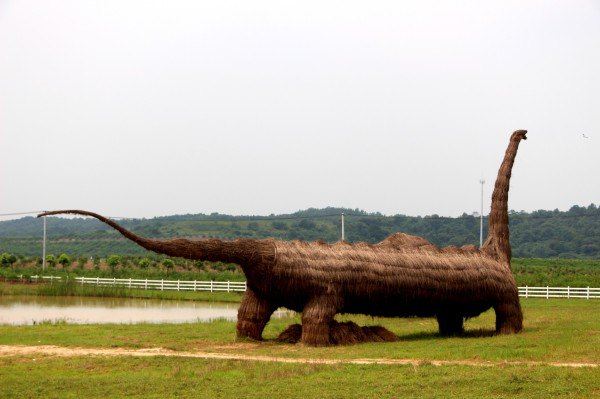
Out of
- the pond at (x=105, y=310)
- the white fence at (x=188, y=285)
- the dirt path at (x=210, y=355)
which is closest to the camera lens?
the dirt path at (x=210, y=355)

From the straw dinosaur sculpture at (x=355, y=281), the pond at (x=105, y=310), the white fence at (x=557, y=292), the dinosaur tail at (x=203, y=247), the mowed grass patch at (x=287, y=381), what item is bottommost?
the pond at (x=105, y=310)

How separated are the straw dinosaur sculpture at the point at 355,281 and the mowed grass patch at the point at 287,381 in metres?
3.42

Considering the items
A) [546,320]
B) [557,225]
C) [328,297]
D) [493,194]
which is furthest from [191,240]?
[557,225]

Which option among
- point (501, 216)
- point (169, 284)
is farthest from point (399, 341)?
point (169, 284)

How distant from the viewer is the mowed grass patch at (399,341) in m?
18.5

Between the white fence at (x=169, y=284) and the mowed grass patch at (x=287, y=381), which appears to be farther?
the white fence at (x=169, y=284)

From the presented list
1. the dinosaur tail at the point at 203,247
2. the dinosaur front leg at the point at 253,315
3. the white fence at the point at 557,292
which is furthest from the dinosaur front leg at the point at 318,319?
the white fence at the point at 557,292

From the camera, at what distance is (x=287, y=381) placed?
50.3 feet

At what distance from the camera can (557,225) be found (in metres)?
113

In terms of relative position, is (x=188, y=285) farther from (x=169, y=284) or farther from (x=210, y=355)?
(x=210, y=355)

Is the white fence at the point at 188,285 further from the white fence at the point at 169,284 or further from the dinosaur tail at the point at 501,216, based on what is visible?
the dinosaur tail at the point at 501,216

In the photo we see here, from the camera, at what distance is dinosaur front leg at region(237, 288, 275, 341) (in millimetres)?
21250

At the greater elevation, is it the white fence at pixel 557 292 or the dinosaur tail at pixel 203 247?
the dinosaur tail at pixel 203 247

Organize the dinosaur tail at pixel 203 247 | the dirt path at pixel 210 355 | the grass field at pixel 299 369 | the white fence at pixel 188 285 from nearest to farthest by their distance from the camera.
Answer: the grass field at pixel 299 369 → the dirt path at pixel 210 355 → the dinosaur tail at pixel 203 247 → the white fence at pixel 188 285
